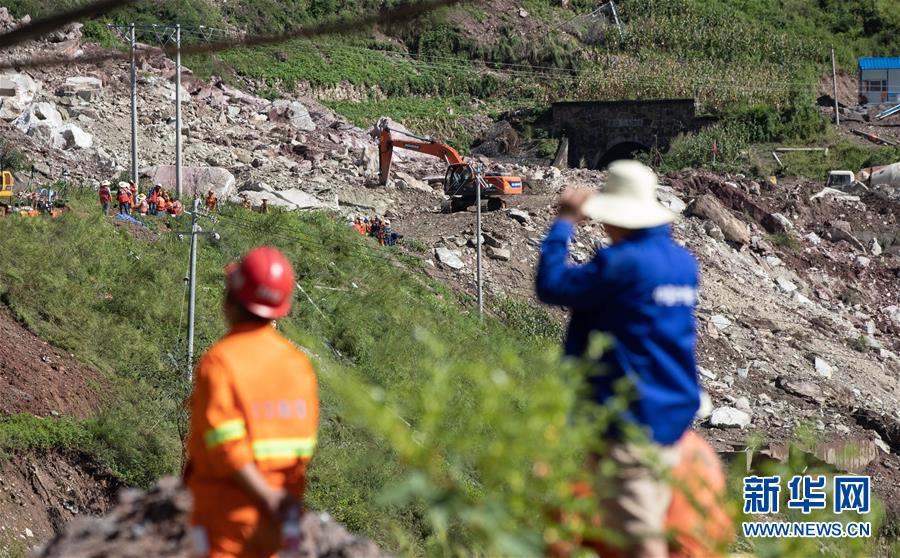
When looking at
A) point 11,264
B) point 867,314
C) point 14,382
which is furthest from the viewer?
point 867,314

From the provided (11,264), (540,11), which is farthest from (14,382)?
(540,11)

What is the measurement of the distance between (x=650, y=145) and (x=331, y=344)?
26642mm

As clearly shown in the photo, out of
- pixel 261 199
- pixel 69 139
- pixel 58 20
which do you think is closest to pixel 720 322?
pixel 261 199

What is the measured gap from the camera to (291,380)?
3.69m

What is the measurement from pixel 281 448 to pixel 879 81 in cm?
6121

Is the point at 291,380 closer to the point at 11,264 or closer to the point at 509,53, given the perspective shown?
the point at 11,264

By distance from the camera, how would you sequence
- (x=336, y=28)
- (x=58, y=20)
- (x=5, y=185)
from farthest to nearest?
(x=5, y=185), (x=336, y=28), (x=58, y=20)

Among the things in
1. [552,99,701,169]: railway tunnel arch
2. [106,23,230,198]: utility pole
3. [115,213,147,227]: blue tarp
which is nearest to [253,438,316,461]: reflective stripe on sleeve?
[106,23,230,198]: utility pole

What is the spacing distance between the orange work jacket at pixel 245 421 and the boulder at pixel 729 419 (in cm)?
2289

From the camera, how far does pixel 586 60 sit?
6109cm

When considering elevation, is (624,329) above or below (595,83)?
above

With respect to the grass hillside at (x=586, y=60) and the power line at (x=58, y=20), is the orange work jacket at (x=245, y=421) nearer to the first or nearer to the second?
the power line at (x=58, y=20)

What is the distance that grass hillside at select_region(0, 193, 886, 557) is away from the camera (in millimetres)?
3045

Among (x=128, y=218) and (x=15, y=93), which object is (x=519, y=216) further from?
(x=15, y=93)
